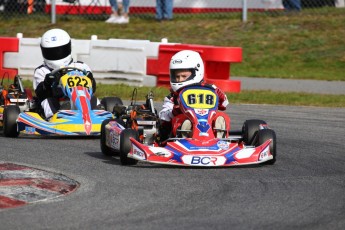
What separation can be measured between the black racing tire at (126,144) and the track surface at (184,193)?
0.29ft

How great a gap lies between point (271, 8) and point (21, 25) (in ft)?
18.1

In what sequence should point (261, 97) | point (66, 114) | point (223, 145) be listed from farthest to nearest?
point (261, 97)
point (66, 114)
point (223, 145)

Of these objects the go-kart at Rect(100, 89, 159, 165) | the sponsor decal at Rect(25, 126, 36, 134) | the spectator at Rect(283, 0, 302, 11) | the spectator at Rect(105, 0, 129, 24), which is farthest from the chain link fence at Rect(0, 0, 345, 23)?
the go-kart at Rect(100, 89, 159, 165)

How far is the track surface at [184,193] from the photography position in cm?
643

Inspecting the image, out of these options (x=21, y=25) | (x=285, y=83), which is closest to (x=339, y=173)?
(x=285, y=83)

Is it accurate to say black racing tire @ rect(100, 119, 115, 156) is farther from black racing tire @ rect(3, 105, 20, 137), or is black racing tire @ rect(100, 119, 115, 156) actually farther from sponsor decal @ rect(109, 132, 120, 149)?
black racing tire @ rect(3, 105, 20, 137)

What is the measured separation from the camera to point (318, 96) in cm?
1581

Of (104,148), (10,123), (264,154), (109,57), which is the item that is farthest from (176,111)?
(109,57)

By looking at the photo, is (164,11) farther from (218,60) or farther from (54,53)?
(54,53)

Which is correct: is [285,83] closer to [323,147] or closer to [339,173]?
[323,147]

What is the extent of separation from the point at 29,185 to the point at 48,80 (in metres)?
4.03

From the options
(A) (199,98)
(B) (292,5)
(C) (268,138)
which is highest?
(B) (292,5)

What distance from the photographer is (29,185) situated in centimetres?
764

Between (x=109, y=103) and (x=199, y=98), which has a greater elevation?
(x=199, y=98)
